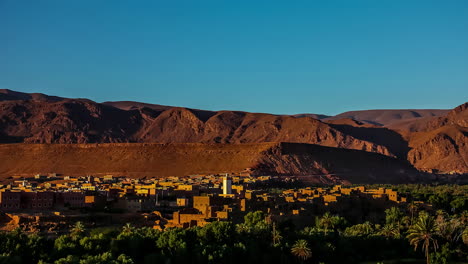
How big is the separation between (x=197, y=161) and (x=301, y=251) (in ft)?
228

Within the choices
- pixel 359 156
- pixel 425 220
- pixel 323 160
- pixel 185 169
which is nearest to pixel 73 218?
pixel 425 220

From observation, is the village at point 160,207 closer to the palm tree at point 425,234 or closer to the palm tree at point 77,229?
the palm tree at point 77,229

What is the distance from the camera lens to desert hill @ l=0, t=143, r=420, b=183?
103m

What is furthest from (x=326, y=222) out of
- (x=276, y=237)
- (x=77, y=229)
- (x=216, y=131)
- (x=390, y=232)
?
(x=216, y=131)

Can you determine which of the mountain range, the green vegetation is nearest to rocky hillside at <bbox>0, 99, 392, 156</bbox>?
the mountain range

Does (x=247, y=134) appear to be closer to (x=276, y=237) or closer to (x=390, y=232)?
(x=390, y=232)

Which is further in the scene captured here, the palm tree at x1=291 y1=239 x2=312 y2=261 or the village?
the village

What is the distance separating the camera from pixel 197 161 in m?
105

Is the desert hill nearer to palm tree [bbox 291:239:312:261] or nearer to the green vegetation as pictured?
the green vegetation

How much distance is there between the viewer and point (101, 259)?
30984 mm

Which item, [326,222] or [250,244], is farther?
[326,222]

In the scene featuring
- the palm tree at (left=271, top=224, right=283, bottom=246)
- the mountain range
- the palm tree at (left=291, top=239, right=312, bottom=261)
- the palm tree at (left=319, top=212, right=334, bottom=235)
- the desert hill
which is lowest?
the palm tree at (left=291, top=239, right=312, bottom=261)

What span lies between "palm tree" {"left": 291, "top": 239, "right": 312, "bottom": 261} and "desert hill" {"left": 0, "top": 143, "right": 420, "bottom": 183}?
59.3 meters

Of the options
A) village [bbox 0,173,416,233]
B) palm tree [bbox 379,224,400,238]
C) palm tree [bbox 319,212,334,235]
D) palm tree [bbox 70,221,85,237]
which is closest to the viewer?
palm tree [bbox 70,221,85,237]
